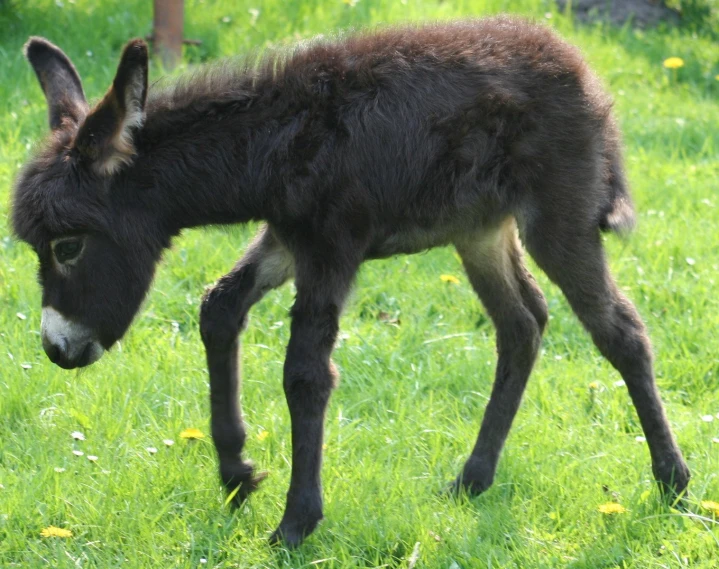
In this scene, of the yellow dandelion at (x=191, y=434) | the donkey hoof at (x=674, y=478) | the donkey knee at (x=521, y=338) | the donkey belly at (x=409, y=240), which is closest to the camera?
the donkey belly at (x=409, y=240)

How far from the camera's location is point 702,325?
17.4 ft

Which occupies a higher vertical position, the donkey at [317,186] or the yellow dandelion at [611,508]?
the donkey at [317,186]

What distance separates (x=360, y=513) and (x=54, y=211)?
154 centimetres

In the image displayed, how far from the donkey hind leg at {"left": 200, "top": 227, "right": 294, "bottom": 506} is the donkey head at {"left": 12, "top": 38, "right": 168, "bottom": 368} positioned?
317 mm

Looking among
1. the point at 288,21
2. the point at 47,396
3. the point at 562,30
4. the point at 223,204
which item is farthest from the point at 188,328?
the point at 562,30

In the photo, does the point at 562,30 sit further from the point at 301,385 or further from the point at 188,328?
the point at 301,385

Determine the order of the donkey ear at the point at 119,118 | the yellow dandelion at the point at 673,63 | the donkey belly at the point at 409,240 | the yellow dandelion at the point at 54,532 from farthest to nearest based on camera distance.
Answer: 1. the yellow dandelion at the point at 673,63
2. the donkey belly at the point at 409,240
3. the yellow dandelion at the point at 54,532
4. the donkey ear at the point at 119,118

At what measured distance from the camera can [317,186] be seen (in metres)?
3.74

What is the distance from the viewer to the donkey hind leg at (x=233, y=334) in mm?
3973

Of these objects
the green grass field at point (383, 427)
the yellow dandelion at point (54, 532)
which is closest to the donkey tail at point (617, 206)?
the green grass field at point (383, 427)

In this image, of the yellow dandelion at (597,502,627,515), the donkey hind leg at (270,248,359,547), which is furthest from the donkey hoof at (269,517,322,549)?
the yellow dandelion at (597,502,627,515)

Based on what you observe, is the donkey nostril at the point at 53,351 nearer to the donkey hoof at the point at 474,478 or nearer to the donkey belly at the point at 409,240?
the donkey belly at the point at 409,240

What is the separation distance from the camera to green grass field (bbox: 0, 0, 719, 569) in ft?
12.3

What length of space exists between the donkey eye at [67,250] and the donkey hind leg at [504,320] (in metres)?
1.49
